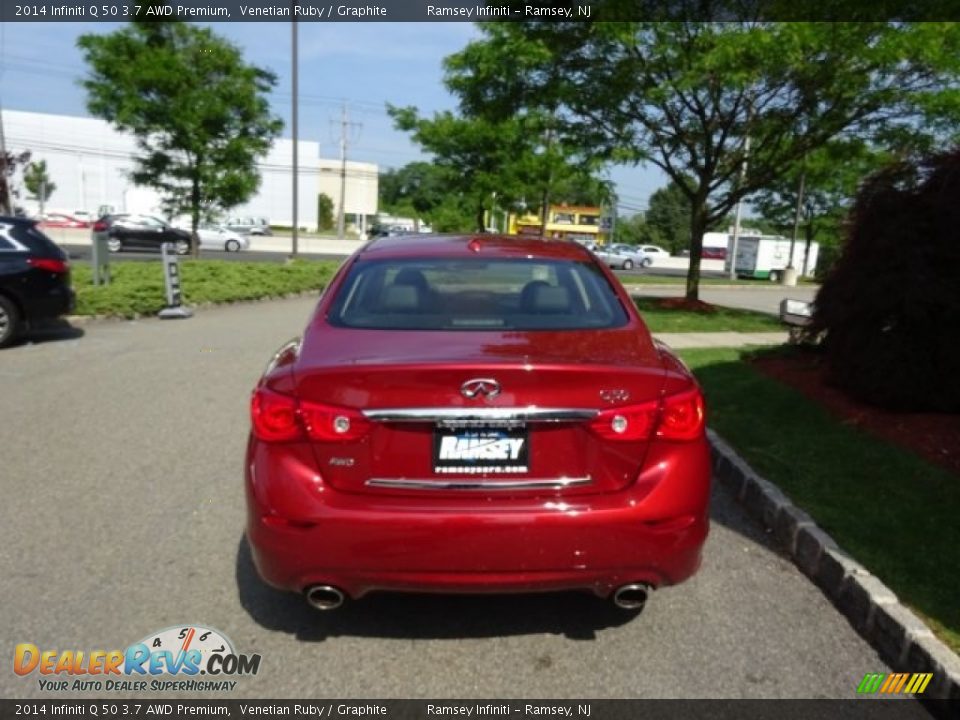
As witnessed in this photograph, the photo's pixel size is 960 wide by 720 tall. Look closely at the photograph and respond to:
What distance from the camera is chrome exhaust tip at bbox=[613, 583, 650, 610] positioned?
9.64 ft

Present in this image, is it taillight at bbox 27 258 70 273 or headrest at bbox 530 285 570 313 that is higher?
headrest at bbox 530 285 570 313

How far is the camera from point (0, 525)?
167 inches

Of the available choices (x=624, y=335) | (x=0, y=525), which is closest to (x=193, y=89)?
(x=0, y=525)

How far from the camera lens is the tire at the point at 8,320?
963 centimetres

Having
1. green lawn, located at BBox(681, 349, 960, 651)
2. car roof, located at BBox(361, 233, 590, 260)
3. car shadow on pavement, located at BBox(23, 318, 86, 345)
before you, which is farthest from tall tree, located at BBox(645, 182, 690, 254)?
car roof, located at BBox(361, 233, 590, 260)

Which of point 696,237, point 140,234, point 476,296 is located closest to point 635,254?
point 140,234

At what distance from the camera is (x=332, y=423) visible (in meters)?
2.78

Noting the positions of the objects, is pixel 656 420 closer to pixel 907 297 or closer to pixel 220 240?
pixel 907 297

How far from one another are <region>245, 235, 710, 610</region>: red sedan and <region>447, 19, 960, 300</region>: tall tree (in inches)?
454

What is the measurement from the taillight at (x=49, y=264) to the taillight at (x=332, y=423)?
28.9 feet

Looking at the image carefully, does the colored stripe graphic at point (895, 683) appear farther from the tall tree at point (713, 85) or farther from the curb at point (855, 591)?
the tall tree at point (713, 85)
